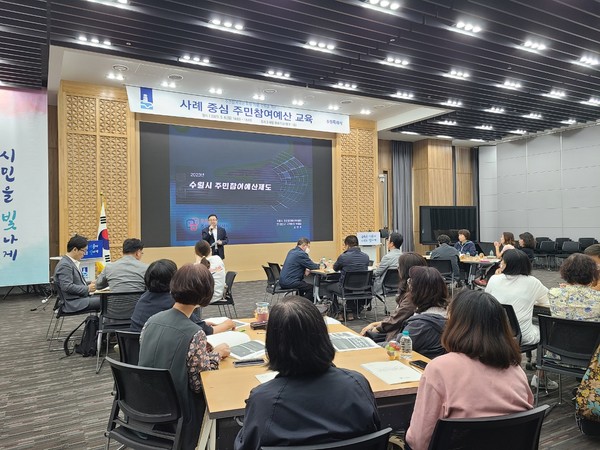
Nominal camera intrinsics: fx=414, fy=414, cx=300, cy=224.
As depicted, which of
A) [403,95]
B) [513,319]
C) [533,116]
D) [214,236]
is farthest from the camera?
[533,116]

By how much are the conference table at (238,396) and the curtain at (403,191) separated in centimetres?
1323

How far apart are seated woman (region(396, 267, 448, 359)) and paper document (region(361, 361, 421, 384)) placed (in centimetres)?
31

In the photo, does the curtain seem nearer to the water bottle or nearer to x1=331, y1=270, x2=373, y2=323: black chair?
x1=331, y1=270, x2=373, y2=323: black chair

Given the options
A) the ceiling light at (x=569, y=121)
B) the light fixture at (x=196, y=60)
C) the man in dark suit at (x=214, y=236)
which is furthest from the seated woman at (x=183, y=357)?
the ceiling light at (x=569, y=121)

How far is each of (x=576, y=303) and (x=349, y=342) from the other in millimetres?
1951

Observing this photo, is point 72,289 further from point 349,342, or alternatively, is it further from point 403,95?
point 403,95

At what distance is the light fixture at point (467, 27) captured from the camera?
246 inches

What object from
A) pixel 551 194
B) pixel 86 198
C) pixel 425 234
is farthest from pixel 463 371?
pixel 551 194

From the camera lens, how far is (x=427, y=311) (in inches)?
106

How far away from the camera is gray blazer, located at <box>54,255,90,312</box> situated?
15.9 feet

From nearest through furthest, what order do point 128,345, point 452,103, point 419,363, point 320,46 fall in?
point 419,363 → point 128,345 → point 320,46 → point 452,103

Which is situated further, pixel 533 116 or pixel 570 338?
pixel 533 116

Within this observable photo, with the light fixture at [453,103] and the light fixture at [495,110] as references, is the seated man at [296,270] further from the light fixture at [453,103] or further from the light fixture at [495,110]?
the light fixture at [495,110]

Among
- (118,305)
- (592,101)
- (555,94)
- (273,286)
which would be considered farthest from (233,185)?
(592,101)
